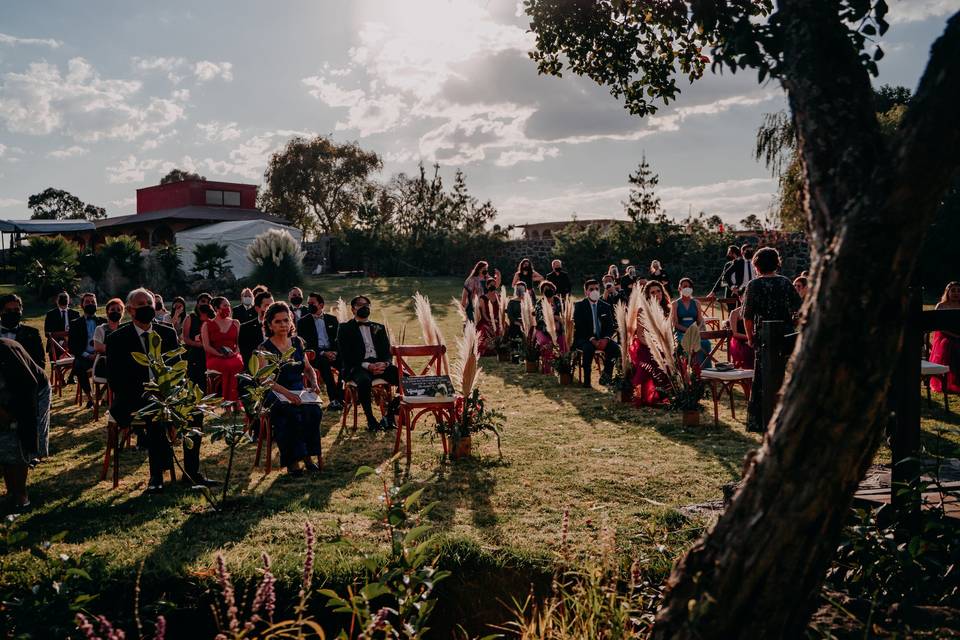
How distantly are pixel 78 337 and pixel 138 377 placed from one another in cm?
427

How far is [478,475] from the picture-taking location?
607 centimetres

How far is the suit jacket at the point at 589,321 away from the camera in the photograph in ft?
33.8

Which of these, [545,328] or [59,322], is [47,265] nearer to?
[59,322]

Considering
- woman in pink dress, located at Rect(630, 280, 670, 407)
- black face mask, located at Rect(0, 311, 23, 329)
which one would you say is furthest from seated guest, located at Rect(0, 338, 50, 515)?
woman in pink dress, located at Rect(630, 280, 670, 407)

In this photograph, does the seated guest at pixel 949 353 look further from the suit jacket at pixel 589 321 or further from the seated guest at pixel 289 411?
the seated guest at pixel 289 411

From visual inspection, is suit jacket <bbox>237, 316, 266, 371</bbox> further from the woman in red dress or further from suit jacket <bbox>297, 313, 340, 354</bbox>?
suit jacket <bbox>297, 313, 340, 354</bbox>

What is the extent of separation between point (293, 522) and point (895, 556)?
11.8 ft

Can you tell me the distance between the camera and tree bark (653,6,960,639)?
196 cm

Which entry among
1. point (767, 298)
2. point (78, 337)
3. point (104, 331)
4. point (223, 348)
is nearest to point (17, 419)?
point (104, 331)

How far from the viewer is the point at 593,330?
406 inches

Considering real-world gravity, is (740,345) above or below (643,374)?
above

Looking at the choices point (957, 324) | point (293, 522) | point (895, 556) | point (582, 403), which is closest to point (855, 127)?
point (957, 324)

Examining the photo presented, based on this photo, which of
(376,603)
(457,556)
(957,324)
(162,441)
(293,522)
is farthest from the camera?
(162,441)

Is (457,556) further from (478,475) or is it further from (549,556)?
(478,475)
